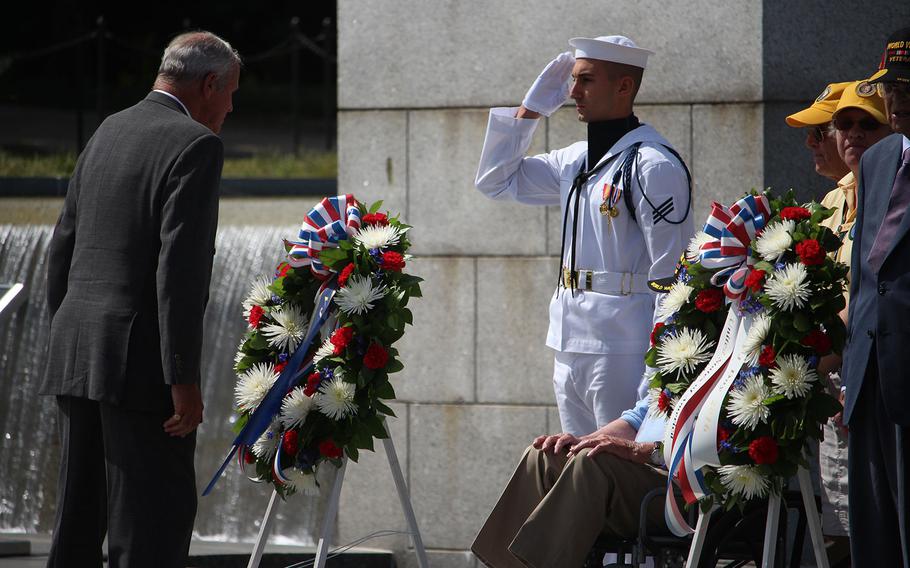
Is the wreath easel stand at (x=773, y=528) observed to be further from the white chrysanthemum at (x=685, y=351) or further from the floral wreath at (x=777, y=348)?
the white chrysanthemum at (x=685, y=351)

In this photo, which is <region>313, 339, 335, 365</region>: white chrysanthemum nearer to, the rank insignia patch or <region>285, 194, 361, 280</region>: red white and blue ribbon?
<region>285, 194, 361, 280</region>: red white and blue ribbon

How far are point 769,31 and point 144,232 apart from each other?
297 cm

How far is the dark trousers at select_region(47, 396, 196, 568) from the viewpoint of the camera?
4.43 metres

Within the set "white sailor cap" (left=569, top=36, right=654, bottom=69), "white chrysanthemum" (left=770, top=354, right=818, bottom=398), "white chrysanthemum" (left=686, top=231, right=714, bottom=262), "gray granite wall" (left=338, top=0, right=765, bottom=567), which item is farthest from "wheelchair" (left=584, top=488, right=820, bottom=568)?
"gray granite wall" (left=338, top=0, right=765, bottom=567)

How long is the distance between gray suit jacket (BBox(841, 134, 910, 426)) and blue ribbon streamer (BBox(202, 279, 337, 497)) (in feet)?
5.69

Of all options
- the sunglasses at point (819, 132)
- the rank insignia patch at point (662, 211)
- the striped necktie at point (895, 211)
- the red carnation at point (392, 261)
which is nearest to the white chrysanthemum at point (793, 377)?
the striped necktie at point (895, 211)

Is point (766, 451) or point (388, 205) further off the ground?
point (388, 205)

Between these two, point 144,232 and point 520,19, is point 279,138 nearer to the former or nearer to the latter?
point 520,19

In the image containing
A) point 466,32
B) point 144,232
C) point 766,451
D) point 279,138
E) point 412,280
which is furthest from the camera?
point 279,138

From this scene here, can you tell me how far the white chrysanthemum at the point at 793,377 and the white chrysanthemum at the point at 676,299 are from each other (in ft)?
1.46

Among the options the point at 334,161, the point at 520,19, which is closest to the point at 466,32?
the point at 520,19

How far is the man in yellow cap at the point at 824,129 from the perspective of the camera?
5246 mm

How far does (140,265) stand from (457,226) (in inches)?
94.0

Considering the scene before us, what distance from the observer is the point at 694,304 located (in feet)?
14.8
